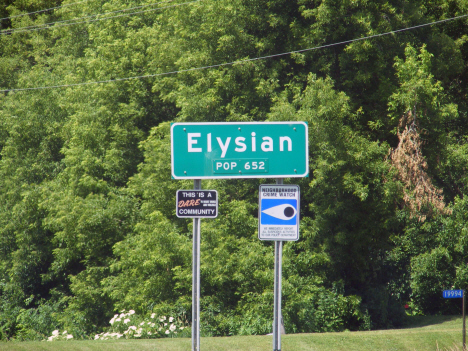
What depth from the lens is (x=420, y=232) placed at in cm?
1638

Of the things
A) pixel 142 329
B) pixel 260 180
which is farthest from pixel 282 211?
pixel 260 180

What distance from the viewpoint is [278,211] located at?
5.76 metres

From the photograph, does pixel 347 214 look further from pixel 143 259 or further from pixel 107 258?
pixel 107 258

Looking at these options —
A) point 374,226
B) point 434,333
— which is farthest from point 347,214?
point 434,333

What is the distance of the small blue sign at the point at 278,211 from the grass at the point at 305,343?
4705 millimetres

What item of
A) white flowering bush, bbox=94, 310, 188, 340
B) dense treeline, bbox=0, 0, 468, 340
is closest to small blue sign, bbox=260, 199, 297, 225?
white flowering bush, bbox=94, 310, 188, 340

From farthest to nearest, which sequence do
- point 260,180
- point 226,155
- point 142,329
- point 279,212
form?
point 260,180, point 142,329, point 226,155, point 279,212

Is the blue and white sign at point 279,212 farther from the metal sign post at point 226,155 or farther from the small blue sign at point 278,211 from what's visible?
the metal sign post at point 226,155

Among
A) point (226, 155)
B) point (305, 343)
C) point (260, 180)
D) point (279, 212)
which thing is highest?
point (260, 180)

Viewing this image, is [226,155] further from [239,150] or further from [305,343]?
[305,343]

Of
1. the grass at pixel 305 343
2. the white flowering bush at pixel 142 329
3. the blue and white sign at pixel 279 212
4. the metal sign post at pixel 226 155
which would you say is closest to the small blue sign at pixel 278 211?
the blue and white sign at pixel 279 212

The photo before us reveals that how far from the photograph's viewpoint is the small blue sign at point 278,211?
5.74 metres

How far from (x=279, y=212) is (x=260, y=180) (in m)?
11.5

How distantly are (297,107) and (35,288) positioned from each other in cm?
1413
